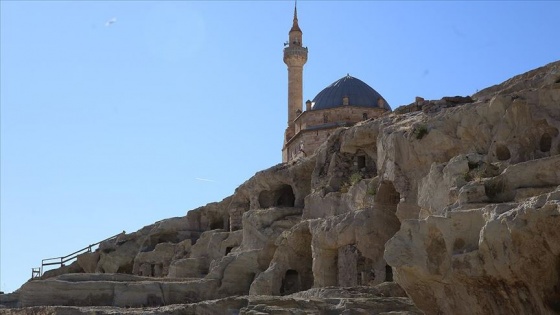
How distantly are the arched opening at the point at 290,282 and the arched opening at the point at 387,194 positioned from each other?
5.32m

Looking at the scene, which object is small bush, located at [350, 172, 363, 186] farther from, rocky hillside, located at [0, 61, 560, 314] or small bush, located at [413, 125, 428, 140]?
small bush, located at [413, 125, 428, 140]

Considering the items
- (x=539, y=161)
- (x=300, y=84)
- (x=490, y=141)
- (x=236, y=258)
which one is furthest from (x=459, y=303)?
(x=300, y=84)

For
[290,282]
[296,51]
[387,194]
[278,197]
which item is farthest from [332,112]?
[387,194]

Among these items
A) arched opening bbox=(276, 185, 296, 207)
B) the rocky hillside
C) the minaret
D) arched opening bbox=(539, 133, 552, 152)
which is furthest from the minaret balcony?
arched opening bbox=(539, 133, 552, 152)

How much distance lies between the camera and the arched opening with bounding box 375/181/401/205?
3027 cm

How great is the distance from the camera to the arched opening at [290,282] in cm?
3325

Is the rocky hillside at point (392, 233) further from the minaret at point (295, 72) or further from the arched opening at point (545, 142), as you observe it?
the minaret at point (295, 72)

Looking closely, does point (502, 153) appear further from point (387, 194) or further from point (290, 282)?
point (290, 282)

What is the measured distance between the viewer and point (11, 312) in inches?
1126

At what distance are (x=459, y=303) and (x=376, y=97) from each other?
35.4 m

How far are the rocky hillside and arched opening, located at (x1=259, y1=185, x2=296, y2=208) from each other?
0.07 m

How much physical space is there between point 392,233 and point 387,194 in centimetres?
176

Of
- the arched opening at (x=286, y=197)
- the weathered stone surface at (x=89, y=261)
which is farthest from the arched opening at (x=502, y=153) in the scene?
the weathered stone surface at (x=89, y=261)

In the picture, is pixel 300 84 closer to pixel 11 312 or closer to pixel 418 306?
pixel 11 312
